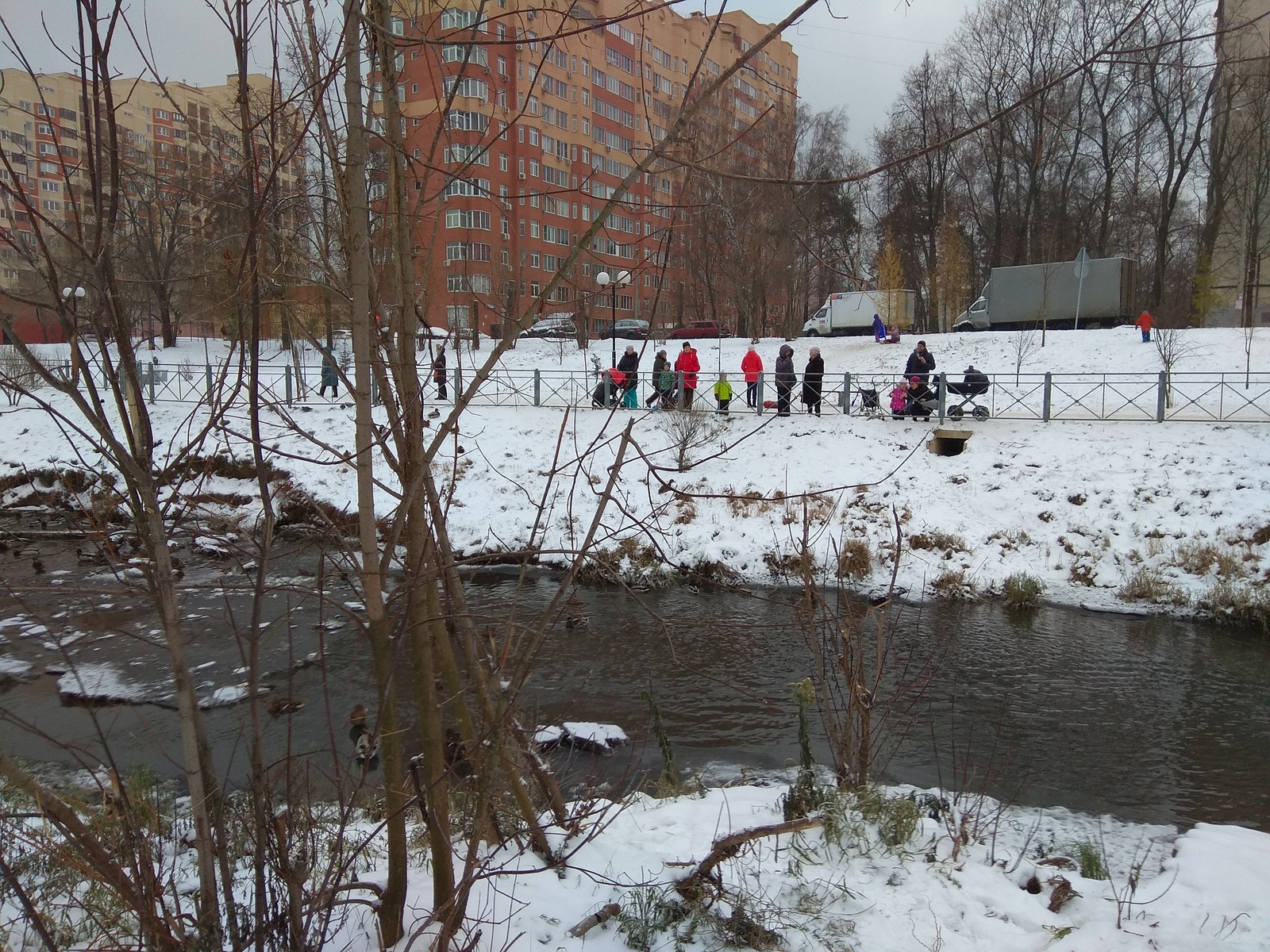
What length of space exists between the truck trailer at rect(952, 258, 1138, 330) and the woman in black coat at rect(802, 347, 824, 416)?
12.2 m

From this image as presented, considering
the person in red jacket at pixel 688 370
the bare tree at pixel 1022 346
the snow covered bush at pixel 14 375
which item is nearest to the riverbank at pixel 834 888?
the snow covered bush at pixel 14 375

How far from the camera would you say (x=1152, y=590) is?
1112 centimetres

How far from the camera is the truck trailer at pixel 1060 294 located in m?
27.4

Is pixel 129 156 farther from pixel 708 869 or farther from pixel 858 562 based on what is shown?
pixel 858 562

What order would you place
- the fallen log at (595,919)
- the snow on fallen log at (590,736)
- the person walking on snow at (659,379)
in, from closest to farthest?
the fallen log at (595,919) → the snow on fallen log at (590,736) → the person walking on snow at (659,379)

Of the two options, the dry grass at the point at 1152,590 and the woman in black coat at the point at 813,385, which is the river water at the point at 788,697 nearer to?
the dry grass at the point at 1152,590

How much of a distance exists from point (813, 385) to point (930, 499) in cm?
457

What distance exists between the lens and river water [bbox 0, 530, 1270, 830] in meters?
6.23

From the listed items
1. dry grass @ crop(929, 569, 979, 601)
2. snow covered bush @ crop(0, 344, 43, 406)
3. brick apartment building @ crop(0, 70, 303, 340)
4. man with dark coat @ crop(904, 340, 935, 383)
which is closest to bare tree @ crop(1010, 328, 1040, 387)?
man with dark coat @ crop(904, 340, 935, 383)

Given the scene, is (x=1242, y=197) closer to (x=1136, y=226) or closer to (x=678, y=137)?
(x=1136, y=226)

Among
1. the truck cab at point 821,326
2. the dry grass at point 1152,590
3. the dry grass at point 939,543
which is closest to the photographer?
the dry grass at point 1152,590

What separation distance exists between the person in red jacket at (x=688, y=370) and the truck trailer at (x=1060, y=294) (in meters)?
13.4

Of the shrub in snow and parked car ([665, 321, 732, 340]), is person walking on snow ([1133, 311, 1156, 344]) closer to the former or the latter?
parked car ([665, 321, 732, 340])

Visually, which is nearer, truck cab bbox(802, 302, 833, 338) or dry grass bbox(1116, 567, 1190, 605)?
dry grass bbox(1116, 567, 1190, 605)
